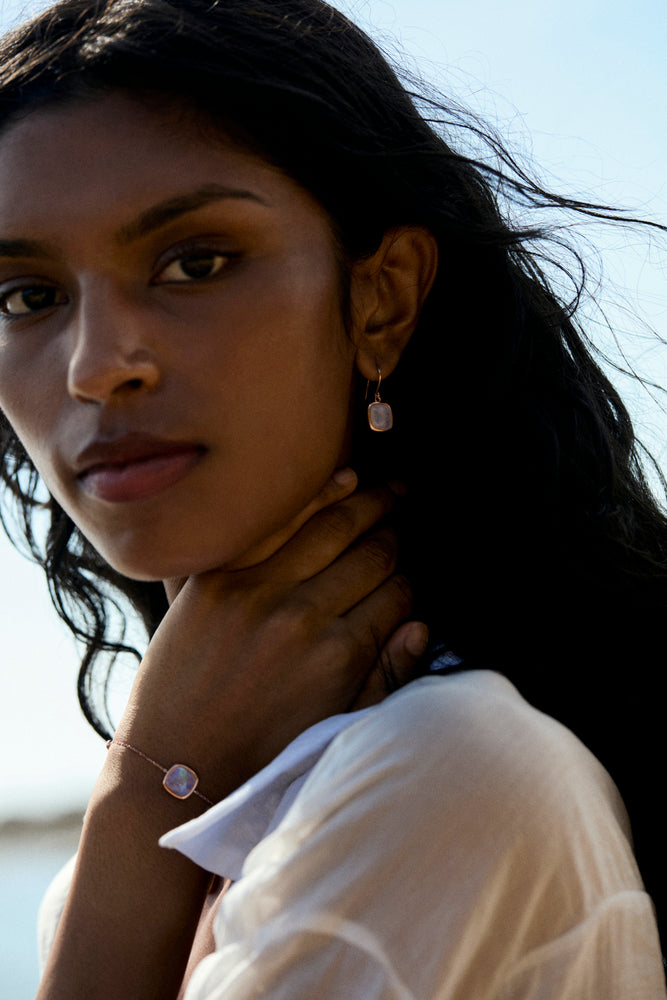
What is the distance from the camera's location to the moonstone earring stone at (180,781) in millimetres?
1831

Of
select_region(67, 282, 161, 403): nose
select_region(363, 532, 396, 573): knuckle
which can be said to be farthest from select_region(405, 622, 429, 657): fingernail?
select_region(67, 282, 161, 403): nose

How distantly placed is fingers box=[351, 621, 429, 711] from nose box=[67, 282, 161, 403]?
633mm

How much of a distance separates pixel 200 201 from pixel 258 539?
593 mm

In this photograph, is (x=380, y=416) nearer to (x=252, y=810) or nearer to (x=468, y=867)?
(x=252, y=810)

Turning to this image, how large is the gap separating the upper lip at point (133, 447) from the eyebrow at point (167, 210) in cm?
32

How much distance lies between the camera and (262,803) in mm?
1623

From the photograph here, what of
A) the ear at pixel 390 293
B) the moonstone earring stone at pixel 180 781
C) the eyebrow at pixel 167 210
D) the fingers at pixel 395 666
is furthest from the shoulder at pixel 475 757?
the eyebrow at pixel 167 210

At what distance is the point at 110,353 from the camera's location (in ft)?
5.58

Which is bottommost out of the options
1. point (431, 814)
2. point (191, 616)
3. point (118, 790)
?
point (431, 814)

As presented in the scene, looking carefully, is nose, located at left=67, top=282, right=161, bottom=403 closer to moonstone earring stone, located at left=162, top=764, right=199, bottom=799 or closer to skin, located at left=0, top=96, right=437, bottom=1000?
skin, located at left=0, top=96, right=437, bottom=1000

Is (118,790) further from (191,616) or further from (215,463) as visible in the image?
(215,463)

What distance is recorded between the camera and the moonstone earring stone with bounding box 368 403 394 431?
1999 millimetres

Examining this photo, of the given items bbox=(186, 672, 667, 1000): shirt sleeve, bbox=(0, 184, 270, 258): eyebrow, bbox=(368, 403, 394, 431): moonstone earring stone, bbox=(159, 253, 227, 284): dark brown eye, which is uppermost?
bbox=(0, 184, 270, 258): eyebrow

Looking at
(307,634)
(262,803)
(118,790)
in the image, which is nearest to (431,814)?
(262,803)
